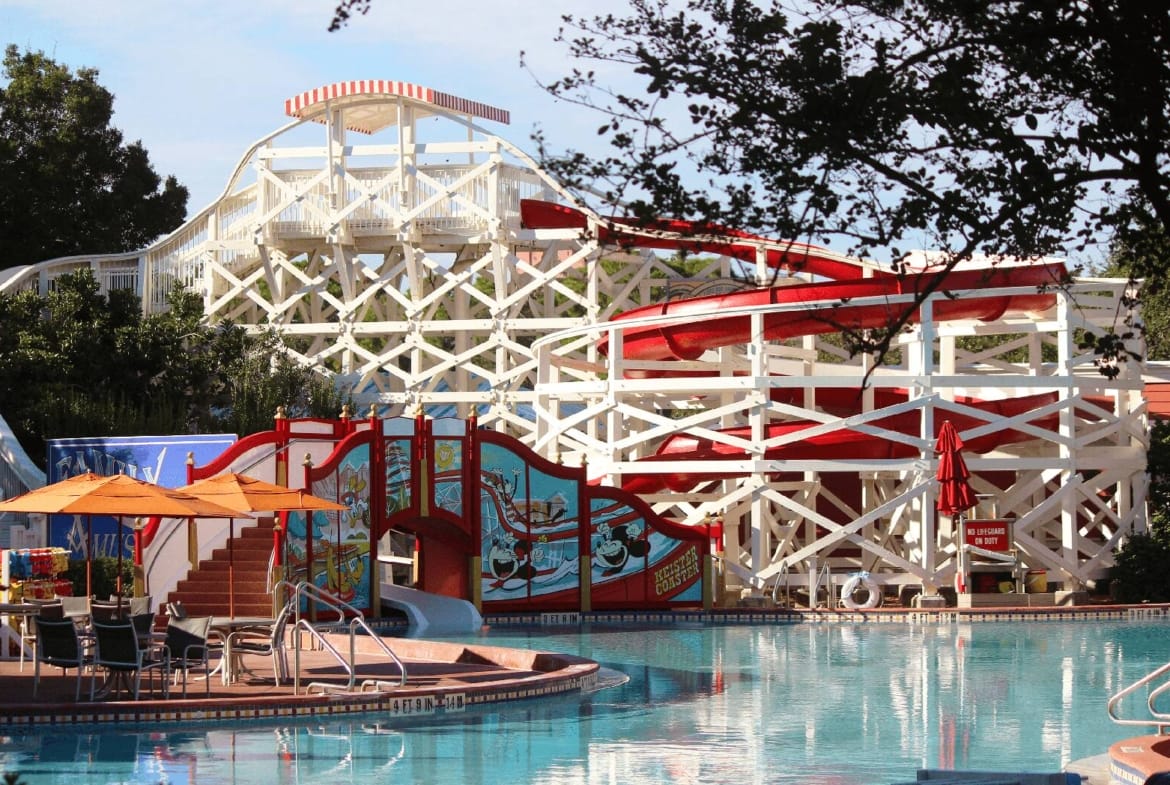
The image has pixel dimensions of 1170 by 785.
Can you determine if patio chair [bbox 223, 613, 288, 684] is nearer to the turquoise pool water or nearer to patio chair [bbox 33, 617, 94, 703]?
the turquoise pool water

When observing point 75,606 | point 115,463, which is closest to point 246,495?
point 75,606

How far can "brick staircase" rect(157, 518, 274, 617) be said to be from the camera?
68.7 ft

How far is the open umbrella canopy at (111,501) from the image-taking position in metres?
14.3

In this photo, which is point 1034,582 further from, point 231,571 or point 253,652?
point 253,652

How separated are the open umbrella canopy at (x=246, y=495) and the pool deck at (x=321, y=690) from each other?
1545mm

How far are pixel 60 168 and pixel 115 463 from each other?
71.3 ft

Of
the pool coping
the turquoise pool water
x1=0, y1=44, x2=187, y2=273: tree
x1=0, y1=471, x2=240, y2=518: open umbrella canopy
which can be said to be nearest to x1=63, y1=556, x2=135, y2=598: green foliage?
the pool coping

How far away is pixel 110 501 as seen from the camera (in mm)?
14539

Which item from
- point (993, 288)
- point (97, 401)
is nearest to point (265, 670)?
point (993, 288)

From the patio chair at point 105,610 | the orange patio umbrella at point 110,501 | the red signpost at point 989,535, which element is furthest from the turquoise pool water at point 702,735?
the red signpost at point 989,535

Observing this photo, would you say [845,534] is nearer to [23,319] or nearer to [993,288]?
[993,288]

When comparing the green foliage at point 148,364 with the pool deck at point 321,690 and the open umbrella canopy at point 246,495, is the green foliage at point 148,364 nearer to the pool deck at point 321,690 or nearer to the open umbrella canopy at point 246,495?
the open umbrella canopy at point 246,495

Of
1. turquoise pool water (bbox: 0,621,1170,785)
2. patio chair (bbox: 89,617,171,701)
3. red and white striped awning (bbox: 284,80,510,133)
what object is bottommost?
turquoise pool water (bbox: 0,621,1170,785)

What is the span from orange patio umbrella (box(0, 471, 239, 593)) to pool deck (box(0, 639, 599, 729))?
1494mm
